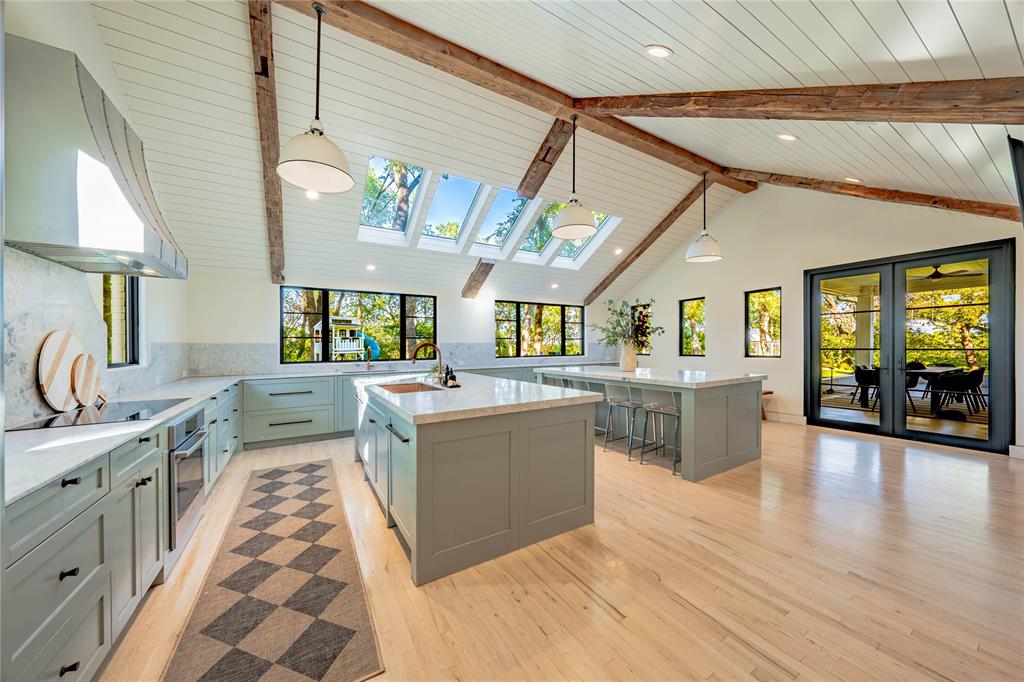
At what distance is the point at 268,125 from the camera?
3518 mm

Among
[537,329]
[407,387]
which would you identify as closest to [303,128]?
[407,387]

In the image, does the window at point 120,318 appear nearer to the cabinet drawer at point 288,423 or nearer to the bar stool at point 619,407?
the cabinet drawer at point 288,423

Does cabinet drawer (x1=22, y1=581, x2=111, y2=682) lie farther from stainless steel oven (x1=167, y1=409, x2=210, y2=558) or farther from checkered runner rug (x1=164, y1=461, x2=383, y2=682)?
stainless steel oven (x1=167, y1=409, x2=210, y2=558)

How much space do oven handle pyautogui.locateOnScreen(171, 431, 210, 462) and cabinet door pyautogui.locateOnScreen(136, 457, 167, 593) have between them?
0.15 metres

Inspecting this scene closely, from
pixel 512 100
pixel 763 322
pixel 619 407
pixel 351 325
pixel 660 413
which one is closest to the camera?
pixel 512 100

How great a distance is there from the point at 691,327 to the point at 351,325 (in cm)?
587

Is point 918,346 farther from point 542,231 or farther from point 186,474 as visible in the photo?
point 186,474

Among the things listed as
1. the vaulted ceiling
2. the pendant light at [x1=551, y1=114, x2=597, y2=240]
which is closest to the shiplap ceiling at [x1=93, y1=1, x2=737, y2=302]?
the vaulted ceiling

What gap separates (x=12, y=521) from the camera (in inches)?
46.4

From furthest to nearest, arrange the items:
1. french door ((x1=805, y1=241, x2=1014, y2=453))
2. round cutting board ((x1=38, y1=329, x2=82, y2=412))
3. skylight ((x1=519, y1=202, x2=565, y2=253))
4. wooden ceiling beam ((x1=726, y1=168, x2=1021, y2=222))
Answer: skylight ((x1=519, y1=202, x2=565, y2=253)) → french door ((x1=805, y1=241, x2=1014, y2=453)) → wooden ceiling beam ((x1=726, y1=168, x2=1021, y2=222)) → round cutting board ((x1=38, y1=329, x2=82, y2=412))

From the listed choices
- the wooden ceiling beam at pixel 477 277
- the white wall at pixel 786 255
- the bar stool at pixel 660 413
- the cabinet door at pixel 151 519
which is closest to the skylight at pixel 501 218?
the wooden ceiling beam at pixel 477 277

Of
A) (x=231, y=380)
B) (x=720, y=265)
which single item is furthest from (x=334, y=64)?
(x=720, y=265)

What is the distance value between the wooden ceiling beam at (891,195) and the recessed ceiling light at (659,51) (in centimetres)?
346

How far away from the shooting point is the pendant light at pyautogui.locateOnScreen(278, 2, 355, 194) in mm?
2217
